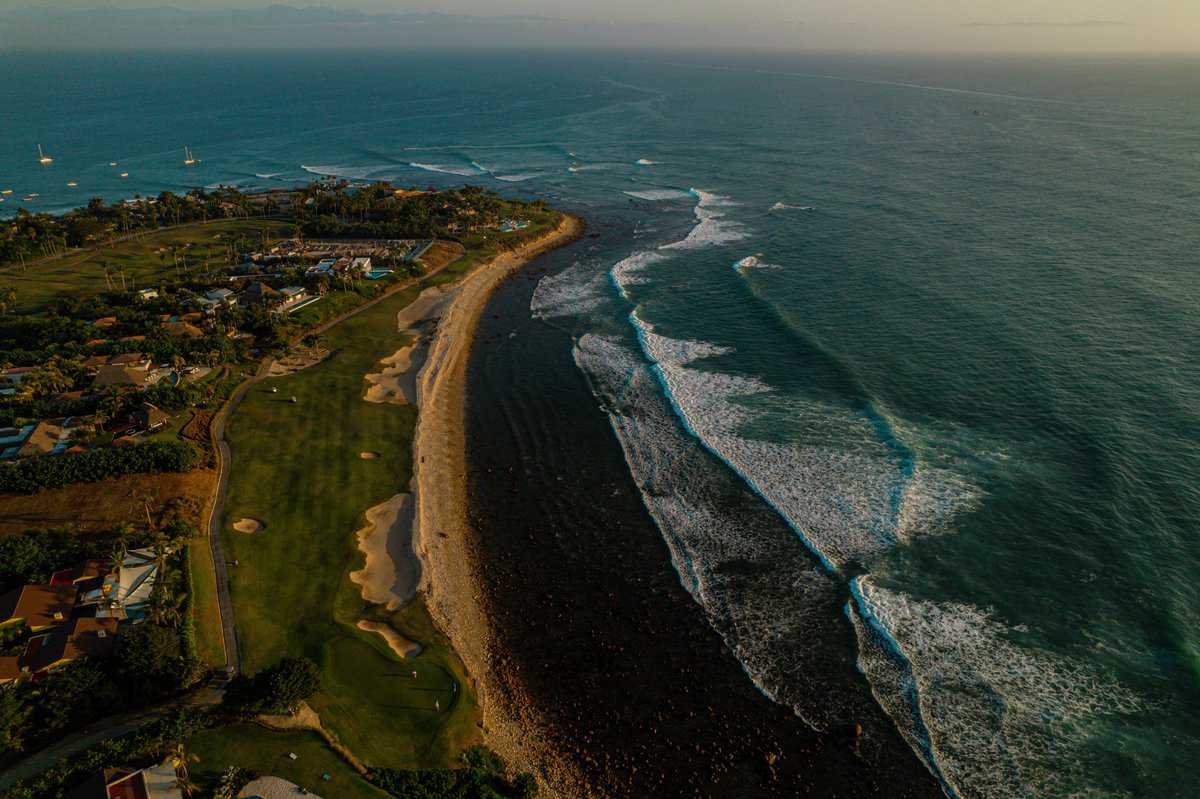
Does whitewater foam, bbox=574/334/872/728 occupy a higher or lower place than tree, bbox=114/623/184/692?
lower

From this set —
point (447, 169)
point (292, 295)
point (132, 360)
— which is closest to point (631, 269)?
point (292, 295)

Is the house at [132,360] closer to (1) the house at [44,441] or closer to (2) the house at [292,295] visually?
(1) the house at [44,441]

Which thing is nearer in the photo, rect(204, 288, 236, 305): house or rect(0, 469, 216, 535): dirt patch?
rect(0, 469, 216, 535): dirt patch

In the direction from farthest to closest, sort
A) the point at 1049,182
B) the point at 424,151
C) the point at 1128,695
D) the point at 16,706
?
the point at 424,151 → the point at 1049,182 → the point at 1128,695 → the point at 16,706

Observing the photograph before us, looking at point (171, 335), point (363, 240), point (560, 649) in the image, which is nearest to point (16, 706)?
point (560, 649)

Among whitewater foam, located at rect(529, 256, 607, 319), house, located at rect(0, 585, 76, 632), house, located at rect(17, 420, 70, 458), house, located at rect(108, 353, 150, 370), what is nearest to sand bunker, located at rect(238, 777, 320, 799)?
house, located at rect(0, 585, 76, 632)

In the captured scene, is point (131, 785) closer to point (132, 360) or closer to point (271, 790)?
point (271, 790)

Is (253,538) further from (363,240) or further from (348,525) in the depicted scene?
(363,240)

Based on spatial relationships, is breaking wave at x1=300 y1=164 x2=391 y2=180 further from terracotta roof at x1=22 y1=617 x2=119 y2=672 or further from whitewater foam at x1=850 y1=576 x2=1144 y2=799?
whitewater foam at x1=850 y1=576 x2=1144 y2=799
